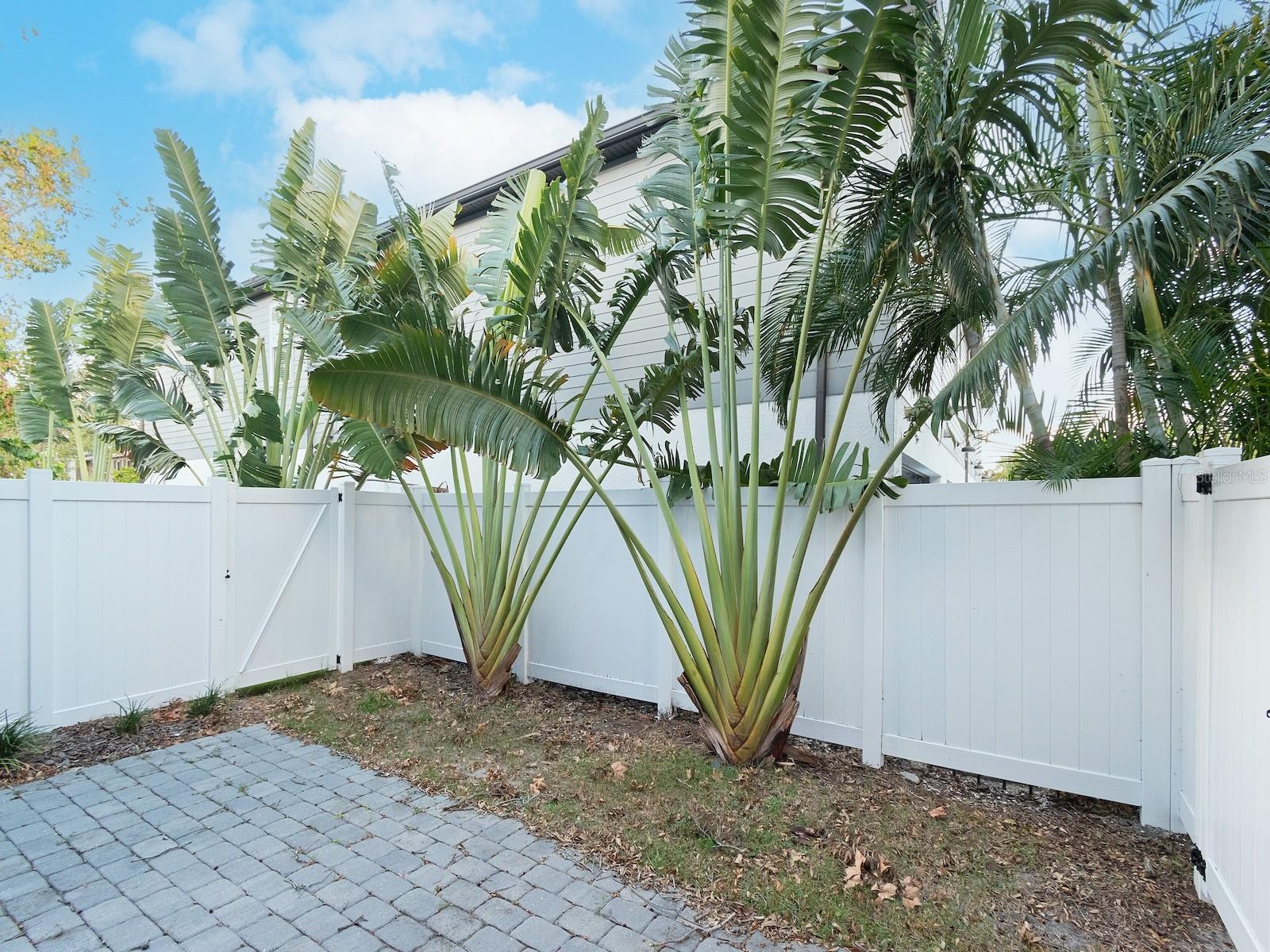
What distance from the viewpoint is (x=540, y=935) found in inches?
89.0

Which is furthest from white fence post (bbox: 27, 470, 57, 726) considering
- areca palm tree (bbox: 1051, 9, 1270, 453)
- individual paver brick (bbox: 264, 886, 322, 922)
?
areca palm tree (bbox: 1051, 9, 1270, 453)

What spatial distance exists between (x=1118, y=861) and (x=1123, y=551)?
145 cm

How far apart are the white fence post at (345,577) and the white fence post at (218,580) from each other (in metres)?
0.94

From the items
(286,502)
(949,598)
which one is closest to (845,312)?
(949,598)

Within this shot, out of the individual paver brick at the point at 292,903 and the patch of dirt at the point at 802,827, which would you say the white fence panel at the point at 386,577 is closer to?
the patch of dirt at the point at 802,827

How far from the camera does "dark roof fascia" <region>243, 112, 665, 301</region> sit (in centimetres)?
676

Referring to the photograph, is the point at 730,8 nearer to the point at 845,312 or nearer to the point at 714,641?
the point at 845,312

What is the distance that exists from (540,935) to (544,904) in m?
0.19

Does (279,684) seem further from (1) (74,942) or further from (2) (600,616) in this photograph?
(1) (74,942)

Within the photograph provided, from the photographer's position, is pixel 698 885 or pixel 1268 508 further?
pixel 698 885

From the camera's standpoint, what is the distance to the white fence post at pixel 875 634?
12.1 ft

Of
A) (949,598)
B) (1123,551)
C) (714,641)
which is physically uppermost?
(1123,551)

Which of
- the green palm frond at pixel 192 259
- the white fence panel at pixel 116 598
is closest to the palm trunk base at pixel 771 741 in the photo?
the white fence panel at pixel 116 598

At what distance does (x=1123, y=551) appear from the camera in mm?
3080
